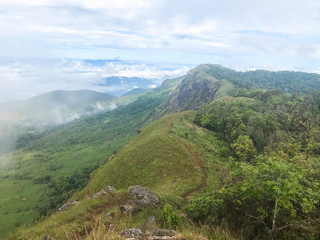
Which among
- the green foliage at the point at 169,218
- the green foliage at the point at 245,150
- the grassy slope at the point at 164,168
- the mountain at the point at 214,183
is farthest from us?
the green foliage at the point at 245,150

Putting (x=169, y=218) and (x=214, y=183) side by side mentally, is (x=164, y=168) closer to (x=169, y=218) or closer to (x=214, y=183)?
(x=214, y=183)

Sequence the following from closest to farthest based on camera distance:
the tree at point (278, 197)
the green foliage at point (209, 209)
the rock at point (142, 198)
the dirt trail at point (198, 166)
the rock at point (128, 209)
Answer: the tree at point (278, 197), the green foliage at point (209, 209), the rock at point (128, 209), the rock at point (142, 198), the dirt trail at point (198, 166)

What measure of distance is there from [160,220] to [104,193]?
13.5 m

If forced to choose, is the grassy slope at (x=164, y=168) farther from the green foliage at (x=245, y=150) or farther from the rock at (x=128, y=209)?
the green foliage at (x=245, y=150)

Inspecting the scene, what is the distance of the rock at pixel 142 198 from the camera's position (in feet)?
80.5

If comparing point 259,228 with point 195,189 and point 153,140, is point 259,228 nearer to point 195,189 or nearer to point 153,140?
point 195,189

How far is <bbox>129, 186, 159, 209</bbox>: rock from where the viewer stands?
80.5 feet

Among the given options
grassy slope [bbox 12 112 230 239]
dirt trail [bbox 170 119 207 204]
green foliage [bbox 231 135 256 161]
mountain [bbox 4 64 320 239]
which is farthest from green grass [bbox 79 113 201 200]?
green foliage [bbox 231 135 256 161]

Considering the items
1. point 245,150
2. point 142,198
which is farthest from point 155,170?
point 245,150

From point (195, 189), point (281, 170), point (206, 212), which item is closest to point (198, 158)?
point (195, 189)

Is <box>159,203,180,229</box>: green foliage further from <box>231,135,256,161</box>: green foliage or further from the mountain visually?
<box>231,135,256,161</box>: green foliage

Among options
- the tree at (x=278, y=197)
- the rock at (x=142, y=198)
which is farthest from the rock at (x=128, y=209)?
the tree at (x=278, y=197)

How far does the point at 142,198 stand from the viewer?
2623 cm

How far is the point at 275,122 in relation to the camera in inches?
3039
